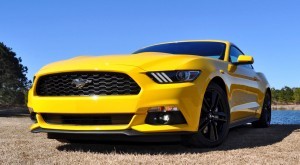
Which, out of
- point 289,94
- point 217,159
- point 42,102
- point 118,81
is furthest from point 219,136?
point 289,94

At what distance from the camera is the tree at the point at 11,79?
56.9 m

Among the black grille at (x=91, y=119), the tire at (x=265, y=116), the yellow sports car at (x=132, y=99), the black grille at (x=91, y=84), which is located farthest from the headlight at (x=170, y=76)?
the tire at (x=265, y=116)

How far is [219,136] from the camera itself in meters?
4.90

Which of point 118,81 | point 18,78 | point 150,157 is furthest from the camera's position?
point 18,78

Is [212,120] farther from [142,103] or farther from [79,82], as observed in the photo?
[79,82]

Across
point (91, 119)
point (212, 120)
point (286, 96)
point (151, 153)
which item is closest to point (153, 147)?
point (151, 153)

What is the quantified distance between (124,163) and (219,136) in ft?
5.29

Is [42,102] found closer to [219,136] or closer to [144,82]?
[144,82]

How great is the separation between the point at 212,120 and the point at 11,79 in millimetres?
60393

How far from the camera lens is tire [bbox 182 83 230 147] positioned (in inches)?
178

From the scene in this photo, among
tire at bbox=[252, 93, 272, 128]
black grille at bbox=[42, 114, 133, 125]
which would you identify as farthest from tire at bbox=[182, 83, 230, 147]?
tire at bbox=[252, 93, 272, 128]

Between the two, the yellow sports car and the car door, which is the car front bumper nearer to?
the yellow sports car

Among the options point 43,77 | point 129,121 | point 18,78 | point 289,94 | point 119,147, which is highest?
point 43,77

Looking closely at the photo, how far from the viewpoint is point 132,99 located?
13.5ft
